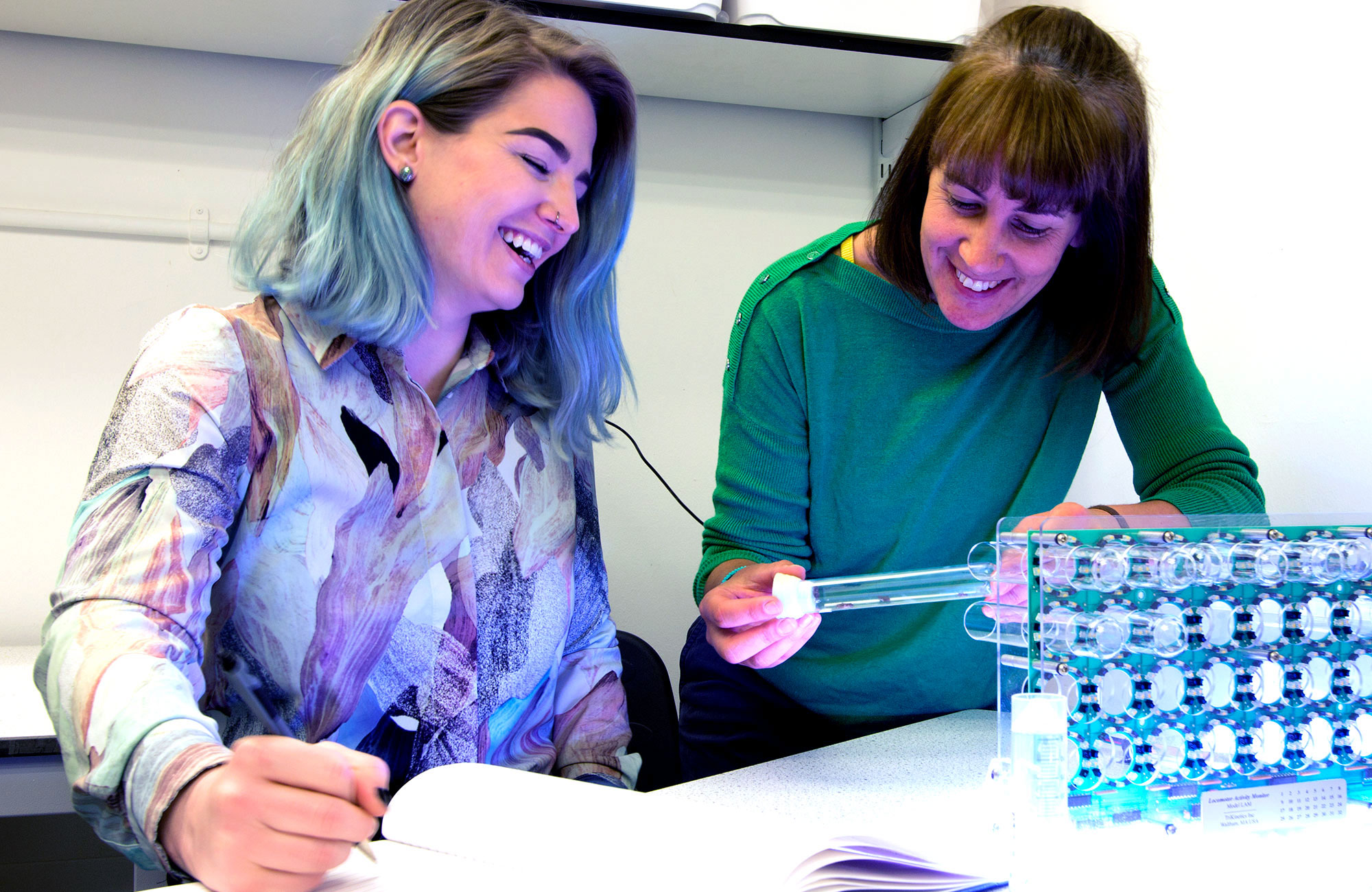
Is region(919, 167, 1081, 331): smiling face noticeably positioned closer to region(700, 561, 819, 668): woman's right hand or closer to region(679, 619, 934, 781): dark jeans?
region(700, 561, 819, 668): woman's right hand

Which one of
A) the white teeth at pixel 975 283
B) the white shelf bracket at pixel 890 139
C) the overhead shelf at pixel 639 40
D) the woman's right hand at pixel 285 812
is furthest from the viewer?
the white shelf bracket at pixel 890 139

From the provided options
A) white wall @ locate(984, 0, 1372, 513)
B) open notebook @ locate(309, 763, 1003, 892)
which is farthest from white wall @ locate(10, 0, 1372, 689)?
open notebook @ locate(309, 763, 1003, 892)

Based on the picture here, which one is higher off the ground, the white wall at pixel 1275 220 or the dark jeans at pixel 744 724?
the white wall at pixel 1275 220

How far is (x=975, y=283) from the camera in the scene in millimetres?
991

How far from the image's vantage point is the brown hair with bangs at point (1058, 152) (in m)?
0.87

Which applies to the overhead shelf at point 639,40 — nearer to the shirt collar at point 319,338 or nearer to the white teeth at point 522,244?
the white teeth at point 522,244

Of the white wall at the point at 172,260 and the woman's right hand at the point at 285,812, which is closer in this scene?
the woman's right hand at the point at 285,812

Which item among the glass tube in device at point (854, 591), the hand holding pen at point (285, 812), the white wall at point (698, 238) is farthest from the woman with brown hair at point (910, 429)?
the hand holding pen at point (285, 812)

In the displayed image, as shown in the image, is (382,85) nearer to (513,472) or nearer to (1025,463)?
(513,472)

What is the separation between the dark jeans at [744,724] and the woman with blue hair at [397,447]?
0.37 feet

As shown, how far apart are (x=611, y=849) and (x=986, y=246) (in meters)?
0.62

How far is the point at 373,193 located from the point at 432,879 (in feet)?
2.08

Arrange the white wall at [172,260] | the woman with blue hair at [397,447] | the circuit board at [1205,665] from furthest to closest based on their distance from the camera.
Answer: the white wall at [172,260]
the woman with blue hair at [397,447]
the circuit board at [1205,665]

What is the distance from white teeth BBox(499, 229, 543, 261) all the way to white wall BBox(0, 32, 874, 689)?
2.99ft
